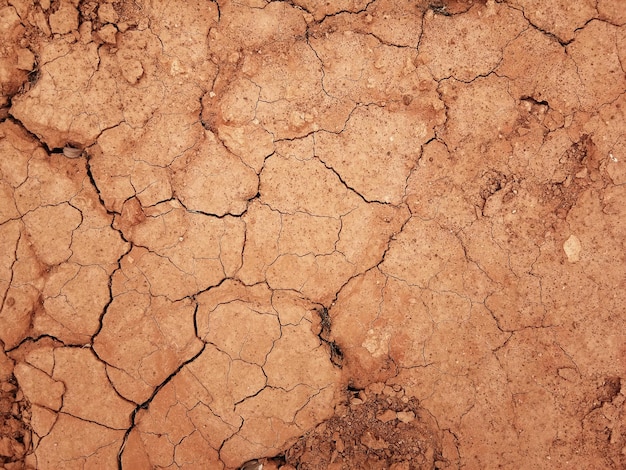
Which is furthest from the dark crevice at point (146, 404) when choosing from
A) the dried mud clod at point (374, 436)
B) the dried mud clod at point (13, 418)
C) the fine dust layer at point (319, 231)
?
the dried mud clod at point (374, 436)

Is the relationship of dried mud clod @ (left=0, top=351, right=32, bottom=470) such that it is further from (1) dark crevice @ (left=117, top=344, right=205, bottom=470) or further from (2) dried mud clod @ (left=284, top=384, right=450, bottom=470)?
(2) dried mud clod @ (left=284, top=384, right=450, bottom=470)

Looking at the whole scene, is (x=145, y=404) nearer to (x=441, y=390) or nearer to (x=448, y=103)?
(x=441, y=390)

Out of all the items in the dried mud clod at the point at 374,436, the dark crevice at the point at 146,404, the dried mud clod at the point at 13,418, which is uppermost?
the dried mud clod at the point at 13,418

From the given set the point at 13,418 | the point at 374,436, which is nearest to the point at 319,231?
the point at 374,436

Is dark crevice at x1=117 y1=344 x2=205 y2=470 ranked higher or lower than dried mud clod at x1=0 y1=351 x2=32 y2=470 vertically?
lower

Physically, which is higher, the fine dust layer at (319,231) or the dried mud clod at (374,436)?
the fine dust layer at (319,231)

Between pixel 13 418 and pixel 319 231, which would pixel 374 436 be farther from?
pixel 13 418

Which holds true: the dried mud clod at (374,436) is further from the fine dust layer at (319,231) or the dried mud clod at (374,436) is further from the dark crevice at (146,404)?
the dark crevice at (146,404)

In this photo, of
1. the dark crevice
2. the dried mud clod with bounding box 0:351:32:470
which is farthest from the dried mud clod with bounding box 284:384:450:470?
the dried mud clod with bounding box 0:351:32:470

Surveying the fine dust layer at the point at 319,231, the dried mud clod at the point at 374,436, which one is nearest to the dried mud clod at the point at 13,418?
the fine dust layer at the point at 319,231
